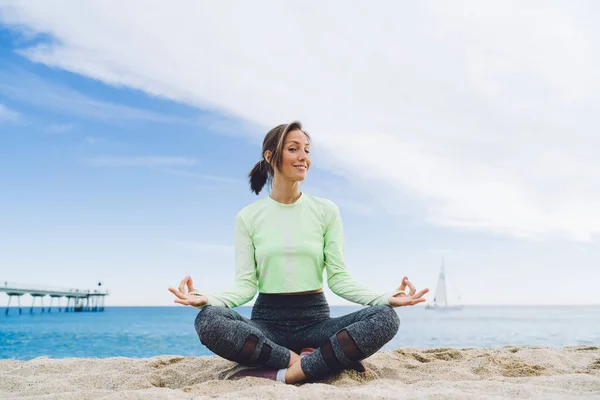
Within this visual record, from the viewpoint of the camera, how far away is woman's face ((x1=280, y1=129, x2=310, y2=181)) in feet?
10.0

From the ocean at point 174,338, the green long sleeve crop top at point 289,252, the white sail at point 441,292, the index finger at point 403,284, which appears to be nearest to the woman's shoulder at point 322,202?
the green long sleeve crop top at point 289,252

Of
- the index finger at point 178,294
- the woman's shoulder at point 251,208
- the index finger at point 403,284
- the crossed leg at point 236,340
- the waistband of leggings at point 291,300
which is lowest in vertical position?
the crossed leg at point 236,340

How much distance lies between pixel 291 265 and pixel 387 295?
0.59 metres

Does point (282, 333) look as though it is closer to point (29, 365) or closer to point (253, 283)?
point (253, 283)

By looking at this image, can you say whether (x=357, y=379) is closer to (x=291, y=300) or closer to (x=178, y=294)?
(x=291, y=300)

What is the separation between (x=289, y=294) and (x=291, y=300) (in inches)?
1.6

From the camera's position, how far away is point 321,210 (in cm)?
319

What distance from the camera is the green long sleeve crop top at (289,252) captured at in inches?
118

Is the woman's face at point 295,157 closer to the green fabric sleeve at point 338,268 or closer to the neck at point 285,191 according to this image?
the neck at point 285,191

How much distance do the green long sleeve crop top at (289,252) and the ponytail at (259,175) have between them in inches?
5.9

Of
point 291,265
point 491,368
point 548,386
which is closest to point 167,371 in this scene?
point 291,265

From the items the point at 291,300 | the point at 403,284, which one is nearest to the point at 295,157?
the point at 291,300

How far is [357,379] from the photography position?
2.80 meters

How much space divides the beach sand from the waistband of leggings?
446 mm
